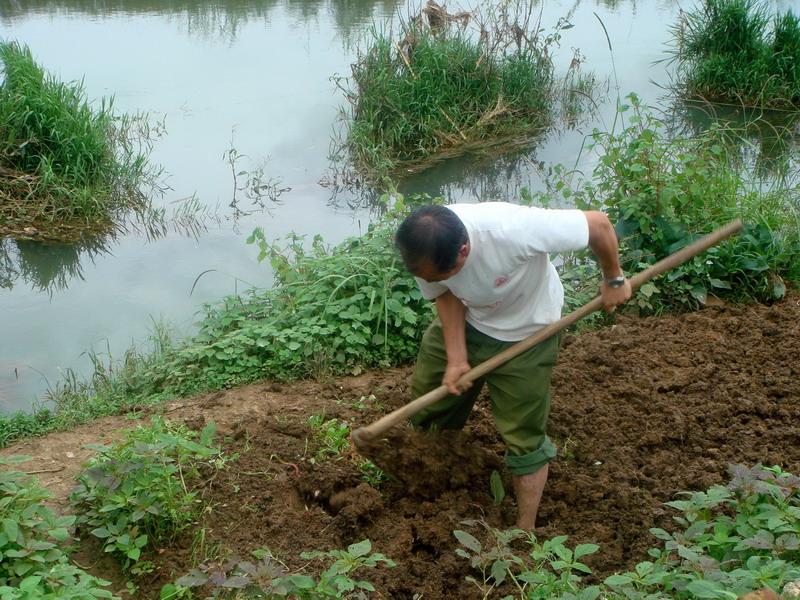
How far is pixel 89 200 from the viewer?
23.7 feet

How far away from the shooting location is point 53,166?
7.28 meters

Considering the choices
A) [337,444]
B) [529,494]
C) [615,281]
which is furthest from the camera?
[337,444]

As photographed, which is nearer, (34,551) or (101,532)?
(34,551)

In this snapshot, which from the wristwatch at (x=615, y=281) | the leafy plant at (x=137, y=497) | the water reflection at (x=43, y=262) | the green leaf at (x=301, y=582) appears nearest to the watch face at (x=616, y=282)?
the wristwatch at (x=615, y=281)

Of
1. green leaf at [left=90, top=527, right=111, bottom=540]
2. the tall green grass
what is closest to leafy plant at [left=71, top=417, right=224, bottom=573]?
green leaf at [left=90, top=527, right=111, bottom=540]

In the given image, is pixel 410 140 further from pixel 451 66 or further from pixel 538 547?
pixel 538 547

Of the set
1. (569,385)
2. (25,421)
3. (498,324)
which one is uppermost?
(498,324)

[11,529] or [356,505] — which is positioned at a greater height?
[11,529]


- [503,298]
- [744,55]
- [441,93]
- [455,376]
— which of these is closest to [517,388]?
[455,376]

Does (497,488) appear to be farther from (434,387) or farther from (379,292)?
(379,292)

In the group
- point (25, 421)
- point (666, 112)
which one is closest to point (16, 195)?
point (25, 421)

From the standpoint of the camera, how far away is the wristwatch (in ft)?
10.4

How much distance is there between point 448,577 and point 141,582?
1110 millimetres

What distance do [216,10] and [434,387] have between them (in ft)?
35.5
